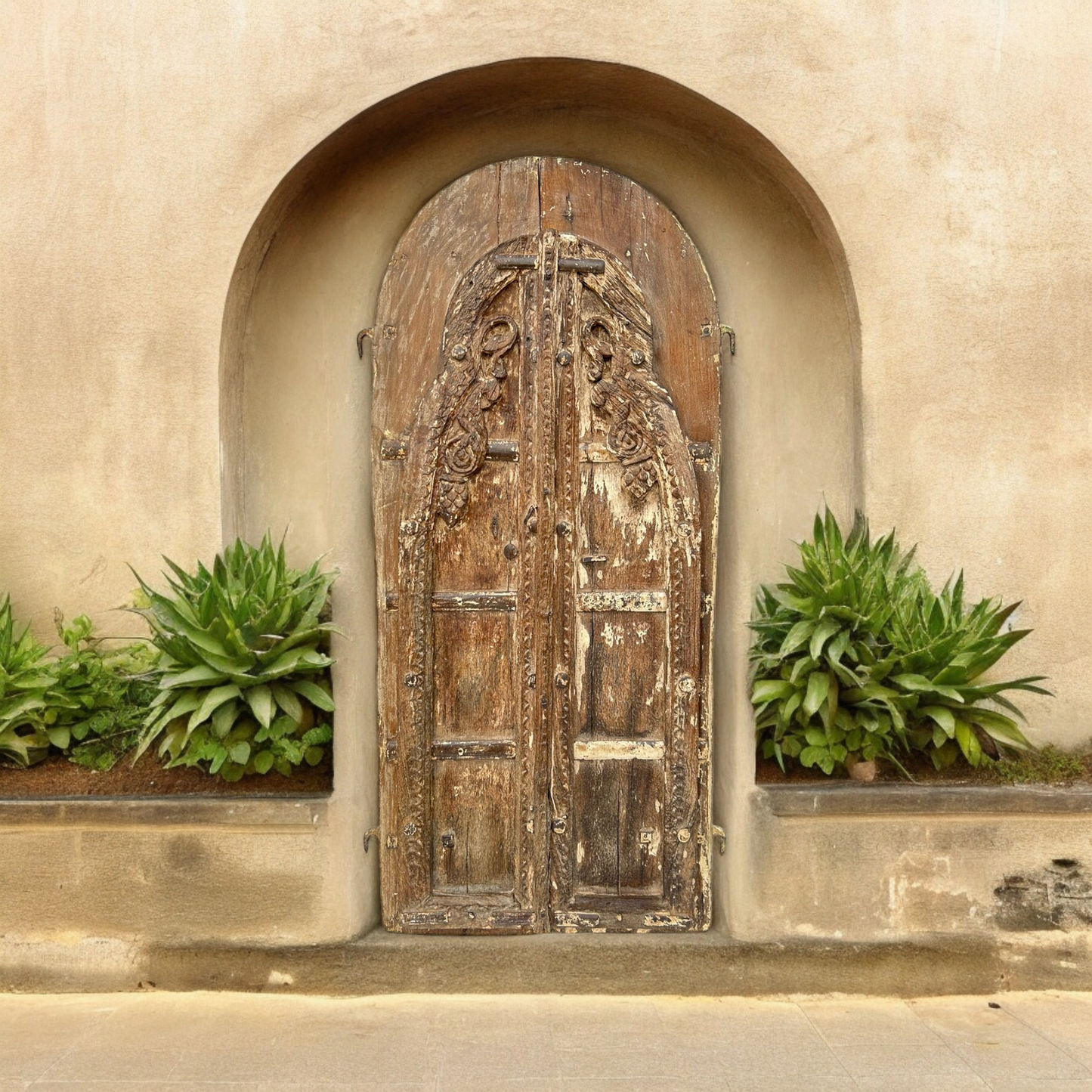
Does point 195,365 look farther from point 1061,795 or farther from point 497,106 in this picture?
point 1061,795

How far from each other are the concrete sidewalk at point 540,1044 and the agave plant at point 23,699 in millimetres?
862

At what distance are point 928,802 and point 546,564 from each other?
160 centimetres

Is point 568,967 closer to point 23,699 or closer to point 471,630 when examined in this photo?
point 471,630

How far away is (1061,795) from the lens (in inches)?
157

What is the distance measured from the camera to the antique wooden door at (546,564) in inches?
167

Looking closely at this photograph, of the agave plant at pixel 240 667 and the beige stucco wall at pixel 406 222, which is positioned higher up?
the beige stucco wall at pixel 406 222

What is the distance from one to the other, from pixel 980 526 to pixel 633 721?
1533 millimetres

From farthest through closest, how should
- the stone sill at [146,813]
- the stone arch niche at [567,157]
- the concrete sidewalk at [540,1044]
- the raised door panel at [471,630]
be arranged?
the stone arch niche at [567,157]
the raised door panel at [471,630]
the stone sill at [146,813]
the concrete sidewalk at [540,1044]

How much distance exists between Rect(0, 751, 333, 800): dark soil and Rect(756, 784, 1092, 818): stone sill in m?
1.69

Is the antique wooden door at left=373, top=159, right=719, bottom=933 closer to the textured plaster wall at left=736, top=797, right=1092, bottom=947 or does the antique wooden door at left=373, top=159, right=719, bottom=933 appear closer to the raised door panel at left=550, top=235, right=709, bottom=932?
Answer: the raised door panel at left=550, top=235, right=709, bottom=932

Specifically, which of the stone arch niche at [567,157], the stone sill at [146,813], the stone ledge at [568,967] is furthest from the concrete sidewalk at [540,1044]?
the stone arch niche at [567,157]

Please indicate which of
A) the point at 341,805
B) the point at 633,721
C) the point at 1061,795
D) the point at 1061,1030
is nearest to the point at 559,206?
the point at 633,721

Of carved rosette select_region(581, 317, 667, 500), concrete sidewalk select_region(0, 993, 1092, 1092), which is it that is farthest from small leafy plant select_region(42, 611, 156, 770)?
carved rosette select_region(581, 317, 667, 500)

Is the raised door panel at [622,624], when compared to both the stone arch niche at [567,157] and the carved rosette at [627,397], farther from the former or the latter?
the stone arch niche at [567,157]
